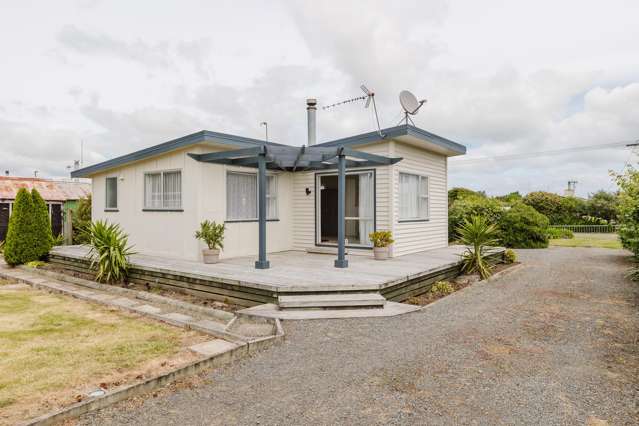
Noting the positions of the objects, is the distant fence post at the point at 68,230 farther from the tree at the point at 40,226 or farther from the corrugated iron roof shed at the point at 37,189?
the tree at the point at 40,226

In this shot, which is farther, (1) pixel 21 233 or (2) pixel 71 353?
(1) pixel 21 233

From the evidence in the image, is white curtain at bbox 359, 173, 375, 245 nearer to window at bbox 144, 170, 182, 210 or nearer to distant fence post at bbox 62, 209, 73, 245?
window at bbox 144, 170, 182, 210

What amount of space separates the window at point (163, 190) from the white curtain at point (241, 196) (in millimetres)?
1078

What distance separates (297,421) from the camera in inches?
104

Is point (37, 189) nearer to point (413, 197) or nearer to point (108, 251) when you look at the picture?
point (108, 251)

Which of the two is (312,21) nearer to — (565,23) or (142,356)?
(565,23)

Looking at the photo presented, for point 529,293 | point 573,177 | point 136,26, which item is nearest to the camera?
point 529,293

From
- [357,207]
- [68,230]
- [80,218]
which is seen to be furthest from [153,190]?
[80,218]

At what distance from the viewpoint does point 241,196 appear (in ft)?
30.5

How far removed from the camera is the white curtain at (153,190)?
9359mm

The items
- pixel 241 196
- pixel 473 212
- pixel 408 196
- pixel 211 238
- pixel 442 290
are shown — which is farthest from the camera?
pixel 473 212

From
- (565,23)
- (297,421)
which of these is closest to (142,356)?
(297,421)

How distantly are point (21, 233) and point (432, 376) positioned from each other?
10.7 meters

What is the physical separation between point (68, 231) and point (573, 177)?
46.3 meters
